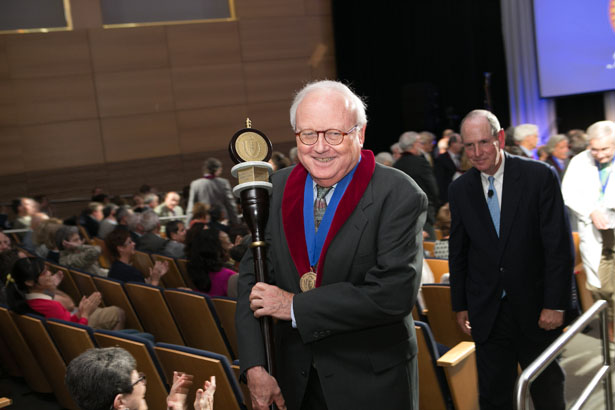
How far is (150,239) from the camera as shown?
19.5ft

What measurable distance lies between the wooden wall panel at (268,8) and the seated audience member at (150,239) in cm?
740

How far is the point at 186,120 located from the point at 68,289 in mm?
7543

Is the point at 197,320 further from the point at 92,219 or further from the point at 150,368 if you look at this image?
the point at 92,219

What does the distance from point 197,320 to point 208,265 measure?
0.58 meters

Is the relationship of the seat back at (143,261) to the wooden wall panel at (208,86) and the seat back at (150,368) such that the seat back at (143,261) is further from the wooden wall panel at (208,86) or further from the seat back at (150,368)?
the wooden wall panel at (208,86)

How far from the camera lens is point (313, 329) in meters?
1.61

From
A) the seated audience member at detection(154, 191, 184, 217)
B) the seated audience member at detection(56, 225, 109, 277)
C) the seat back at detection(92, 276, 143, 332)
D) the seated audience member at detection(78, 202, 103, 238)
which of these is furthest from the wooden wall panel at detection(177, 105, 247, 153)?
the seat back at detection(92, 276, 143, 332)

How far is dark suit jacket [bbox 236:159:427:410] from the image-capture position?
159 cm

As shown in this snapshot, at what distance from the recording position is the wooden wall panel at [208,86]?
1219cm

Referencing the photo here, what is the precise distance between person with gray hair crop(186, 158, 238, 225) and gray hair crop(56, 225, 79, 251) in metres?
2.04

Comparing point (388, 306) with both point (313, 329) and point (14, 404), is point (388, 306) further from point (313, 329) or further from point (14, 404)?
point (14, 404)

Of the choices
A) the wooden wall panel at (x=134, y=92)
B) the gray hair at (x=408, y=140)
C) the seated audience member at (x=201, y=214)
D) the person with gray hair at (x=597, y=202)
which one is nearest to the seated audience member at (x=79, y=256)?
the seated audience member at (x=201, y=214)

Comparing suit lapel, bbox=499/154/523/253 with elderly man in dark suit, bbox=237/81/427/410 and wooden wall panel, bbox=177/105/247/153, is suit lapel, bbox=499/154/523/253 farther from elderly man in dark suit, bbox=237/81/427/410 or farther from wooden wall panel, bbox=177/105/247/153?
wooden wall panel, bbox=177/105/247/153

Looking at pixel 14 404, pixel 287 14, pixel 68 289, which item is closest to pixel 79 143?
pixel 287 14
